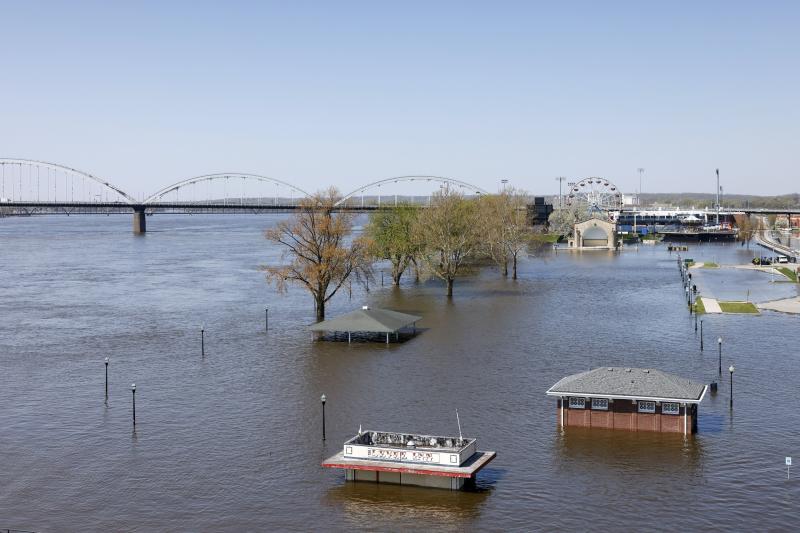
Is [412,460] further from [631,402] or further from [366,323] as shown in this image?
[366,323]

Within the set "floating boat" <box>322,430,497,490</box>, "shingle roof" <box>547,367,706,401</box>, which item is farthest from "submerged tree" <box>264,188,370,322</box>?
"floating boat" <box>322,430,497,490</box>

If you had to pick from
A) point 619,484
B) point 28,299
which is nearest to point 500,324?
point 619,484

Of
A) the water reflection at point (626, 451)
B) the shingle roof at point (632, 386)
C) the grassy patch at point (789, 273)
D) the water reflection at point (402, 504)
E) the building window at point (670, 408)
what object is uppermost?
the grassy patch at point (789, 273)

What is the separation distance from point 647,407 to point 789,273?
261 feet

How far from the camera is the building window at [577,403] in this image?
137 ft

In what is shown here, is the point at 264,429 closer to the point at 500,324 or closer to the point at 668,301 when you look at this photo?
the point at 500,324

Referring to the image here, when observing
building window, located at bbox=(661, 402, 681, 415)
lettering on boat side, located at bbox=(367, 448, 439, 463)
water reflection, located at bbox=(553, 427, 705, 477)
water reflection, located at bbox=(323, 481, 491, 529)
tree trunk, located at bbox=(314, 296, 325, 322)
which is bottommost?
water reflection, located at bbox=(323, 481, 491, 529)

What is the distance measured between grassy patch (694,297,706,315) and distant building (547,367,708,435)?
39296 mm

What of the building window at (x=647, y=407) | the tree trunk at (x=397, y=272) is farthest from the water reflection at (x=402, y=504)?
the tree trunk at (x=397, y=272)

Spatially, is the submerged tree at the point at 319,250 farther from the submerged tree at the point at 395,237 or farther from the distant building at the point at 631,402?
the distant building at the point at 631,402

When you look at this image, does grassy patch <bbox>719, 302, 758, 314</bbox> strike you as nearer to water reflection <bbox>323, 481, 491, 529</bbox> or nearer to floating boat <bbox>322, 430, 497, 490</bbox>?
floating boat <bbox>322, 430, 497, 490</bbox>

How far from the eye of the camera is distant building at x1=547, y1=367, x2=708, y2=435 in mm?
40562

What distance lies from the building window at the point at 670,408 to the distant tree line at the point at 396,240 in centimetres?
3528

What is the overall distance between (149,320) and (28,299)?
2305cm
